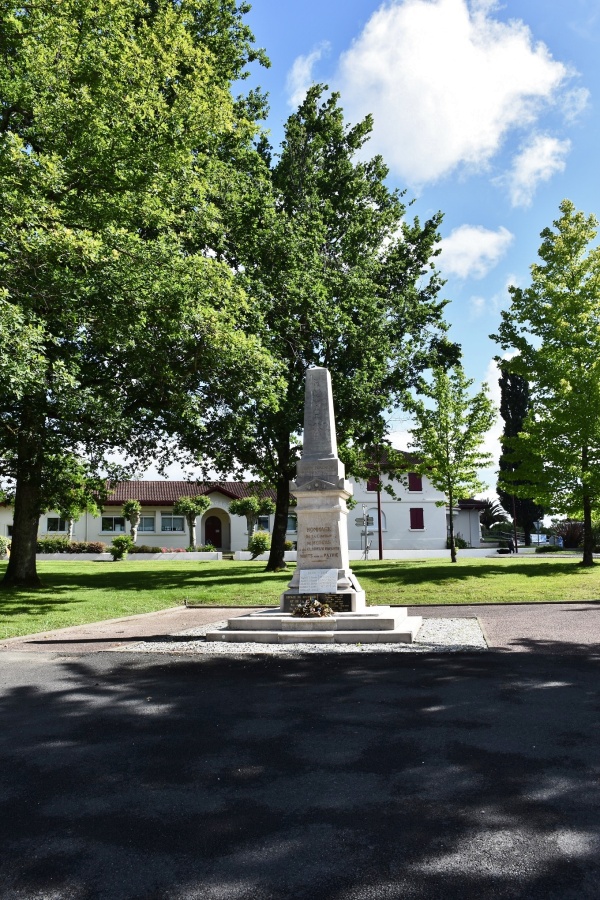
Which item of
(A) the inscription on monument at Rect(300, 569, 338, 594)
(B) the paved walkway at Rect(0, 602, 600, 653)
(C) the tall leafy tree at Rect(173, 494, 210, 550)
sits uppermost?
(C) the tall leafy tree at Rect(173, 494, 210, 550)

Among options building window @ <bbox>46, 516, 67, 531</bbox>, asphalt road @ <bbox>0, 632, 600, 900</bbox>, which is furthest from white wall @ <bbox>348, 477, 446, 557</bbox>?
asphalt road @ <bbox>0, 632, 600, 900</bbox>

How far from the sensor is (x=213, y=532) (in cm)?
5572

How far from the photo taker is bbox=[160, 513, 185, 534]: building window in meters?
54.1

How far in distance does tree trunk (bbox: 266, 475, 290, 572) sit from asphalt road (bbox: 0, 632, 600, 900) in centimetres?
1863

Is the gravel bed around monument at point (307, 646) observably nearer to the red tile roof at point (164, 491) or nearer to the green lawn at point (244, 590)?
the green lawn at point (244, 590)

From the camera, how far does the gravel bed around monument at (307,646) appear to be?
966 cm

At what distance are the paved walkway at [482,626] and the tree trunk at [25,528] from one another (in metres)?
6.44

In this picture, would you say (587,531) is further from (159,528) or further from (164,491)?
(164,491)

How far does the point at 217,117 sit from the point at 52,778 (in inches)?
656

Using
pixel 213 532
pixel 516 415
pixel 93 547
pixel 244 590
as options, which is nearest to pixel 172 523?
pixel 213 532

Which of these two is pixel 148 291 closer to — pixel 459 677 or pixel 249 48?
pixel 459 677

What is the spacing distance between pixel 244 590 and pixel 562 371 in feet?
46.8

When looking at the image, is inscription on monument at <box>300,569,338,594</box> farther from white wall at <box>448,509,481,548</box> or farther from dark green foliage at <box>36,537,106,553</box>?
white wall at <box>448,509,481,548</box>

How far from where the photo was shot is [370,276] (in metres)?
27.5
